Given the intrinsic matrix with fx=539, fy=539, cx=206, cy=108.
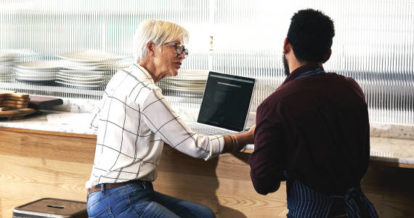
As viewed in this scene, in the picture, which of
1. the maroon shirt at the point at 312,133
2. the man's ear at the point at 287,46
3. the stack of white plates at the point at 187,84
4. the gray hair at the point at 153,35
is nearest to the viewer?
the maroon shirt at the point at 312,133

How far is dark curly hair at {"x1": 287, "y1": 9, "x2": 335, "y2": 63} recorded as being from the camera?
1.83 metres

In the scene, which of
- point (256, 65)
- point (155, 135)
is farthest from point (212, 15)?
point (155, 135)

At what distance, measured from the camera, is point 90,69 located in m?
3.32

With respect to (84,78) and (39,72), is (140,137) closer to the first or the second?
(84,78)

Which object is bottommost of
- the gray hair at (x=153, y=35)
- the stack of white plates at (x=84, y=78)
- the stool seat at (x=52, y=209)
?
the stool seat at (x=52, y=209)

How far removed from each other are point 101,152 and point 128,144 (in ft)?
0.47

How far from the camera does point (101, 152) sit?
2.28m

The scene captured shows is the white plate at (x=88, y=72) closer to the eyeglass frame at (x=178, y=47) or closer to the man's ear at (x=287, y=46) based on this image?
the eyeglass frame at (x=178, y=47)

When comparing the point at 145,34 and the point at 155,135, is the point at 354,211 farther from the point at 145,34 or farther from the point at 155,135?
the point at 145,34

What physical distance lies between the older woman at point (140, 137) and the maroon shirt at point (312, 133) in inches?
16.9

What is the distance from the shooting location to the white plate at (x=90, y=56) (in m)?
3.31

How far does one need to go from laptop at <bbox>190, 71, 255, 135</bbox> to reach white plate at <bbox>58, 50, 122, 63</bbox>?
2.81ft

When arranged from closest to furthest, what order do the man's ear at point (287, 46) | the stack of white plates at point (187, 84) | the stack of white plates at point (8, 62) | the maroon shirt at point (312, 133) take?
the maroon shirt at point (312, 133) < the man's ear at point (287, 46) < the stack of white plates at point (187, 84) < the stack of white plates at point (8, 62)

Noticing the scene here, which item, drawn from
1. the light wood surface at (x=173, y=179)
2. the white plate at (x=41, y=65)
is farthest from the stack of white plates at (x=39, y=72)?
the light wood surface at (x=173, y=179)
